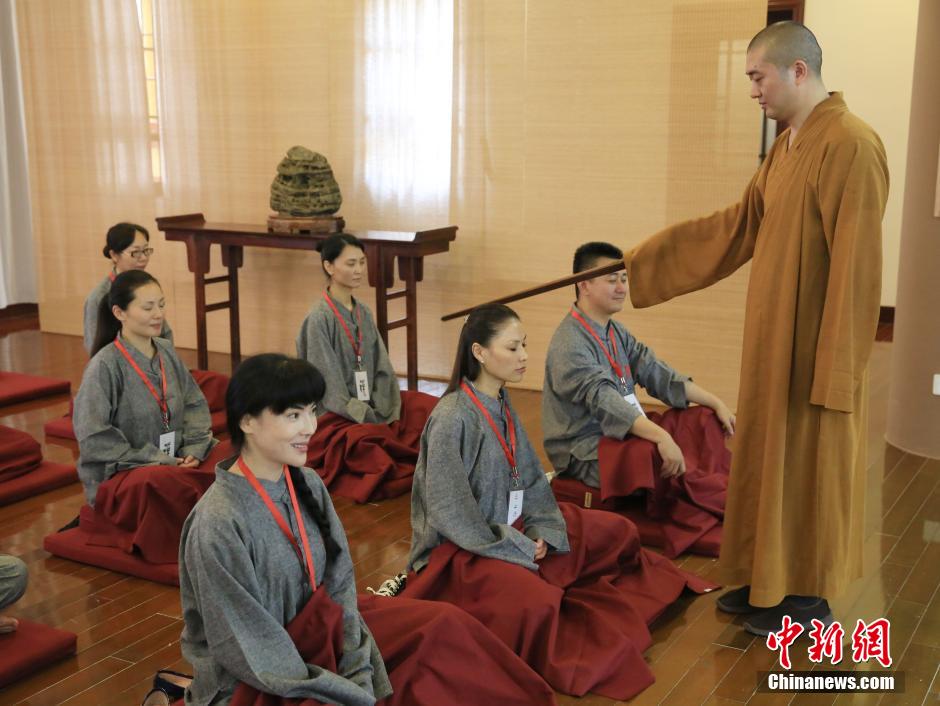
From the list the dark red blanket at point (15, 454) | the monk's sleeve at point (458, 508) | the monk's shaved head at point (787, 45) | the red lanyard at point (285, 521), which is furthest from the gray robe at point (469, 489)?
the dark red blanket at point (15, 454)

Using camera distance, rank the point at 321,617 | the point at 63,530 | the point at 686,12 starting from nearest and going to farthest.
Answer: the point at 321,617, the point at 63,530, the point at 686,12

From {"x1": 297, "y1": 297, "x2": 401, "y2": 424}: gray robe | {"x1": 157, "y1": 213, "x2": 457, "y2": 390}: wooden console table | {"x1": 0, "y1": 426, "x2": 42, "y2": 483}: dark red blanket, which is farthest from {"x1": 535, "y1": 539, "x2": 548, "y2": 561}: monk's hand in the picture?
{"x1": 157, "y1": 213, "x2": 457, "y2": 390}: wooden console table

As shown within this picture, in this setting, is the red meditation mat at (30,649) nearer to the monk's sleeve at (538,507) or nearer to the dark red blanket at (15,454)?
the monk's sleeve at (538,507)

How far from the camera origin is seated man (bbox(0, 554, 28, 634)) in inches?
110

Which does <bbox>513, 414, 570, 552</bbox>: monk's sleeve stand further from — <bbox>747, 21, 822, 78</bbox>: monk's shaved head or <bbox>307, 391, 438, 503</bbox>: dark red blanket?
<bbox>307, 391, 438, 503</bbox>: dark red blanket

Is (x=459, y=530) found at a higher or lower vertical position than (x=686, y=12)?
lower

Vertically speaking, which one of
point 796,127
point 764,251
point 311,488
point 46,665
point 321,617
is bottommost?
point 46,665

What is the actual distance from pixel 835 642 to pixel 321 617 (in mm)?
1502

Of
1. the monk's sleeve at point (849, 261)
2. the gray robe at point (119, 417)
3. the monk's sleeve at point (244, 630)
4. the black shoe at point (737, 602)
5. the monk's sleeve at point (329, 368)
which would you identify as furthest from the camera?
the monk's sleeve at point (329, 368)

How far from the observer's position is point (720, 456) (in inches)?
154

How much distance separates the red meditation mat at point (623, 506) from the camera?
3.68 meters

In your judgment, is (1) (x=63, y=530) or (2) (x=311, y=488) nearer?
(2) (x=311, y=488)

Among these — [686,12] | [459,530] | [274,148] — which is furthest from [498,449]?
[274,148]

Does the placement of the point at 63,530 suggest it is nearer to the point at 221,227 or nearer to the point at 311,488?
the point at 311,488
